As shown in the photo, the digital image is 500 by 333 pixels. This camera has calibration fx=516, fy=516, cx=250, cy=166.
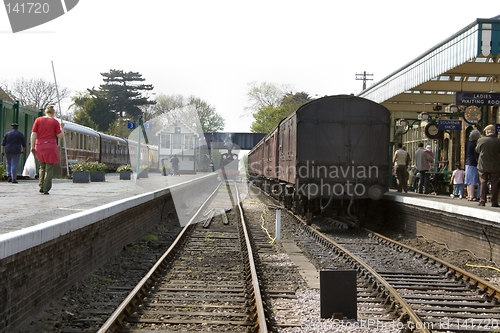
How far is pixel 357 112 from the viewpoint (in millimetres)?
13109

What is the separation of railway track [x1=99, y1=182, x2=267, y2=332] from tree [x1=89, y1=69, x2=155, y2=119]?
2411 inches

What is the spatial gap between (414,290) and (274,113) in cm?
6304

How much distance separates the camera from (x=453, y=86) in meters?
16.9

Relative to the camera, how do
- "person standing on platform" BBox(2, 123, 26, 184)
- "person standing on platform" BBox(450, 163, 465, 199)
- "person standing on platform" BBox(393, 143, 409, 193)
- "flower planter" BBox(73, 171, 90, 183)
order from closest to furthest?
"person standing on platform" BBox(2, 123, 26, 184), "person standing on platform" BBox(450, 163, 465, 199), "person standing on platform" BBox(393, 143, 409, 193), "flower planter" BBox(73, 171, 90, 183)

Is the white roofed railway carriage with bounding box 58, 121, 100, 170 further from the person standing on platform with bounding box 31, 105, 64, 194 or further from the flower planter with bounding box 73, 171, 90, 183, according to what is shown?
the person standing on platform with bounding box 31, 105, 64, 194

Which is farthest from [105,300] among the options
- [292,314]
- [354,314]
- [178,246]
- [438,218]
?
[438,218]

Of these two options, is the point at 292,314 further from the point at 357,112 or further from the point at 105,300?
the point at 357,112

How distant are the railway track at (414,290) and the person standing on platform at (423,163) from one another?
17.7 ft

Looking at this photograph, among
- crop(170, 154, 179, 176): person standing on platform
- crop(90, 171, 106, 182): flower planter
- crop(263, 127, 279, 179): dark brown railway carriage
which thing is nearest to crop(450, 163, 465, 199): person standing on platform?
crop(263, 127, 279, 179): dark brown railway carriage

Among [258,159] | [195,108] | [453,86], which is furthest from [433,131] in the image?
[195,108]

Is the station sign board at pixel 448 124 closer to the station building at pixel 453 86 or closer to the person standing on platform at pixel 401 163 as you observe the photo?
the station building at pixel 453 86

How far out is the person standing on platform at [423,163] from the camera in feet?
48.8

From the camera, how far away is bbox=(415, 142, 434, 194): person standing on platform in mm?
14883

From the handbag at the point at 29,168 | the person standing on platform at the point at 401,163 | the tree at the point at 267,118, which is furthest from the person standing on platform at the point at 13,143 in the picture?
the tree at the point at 267,118
